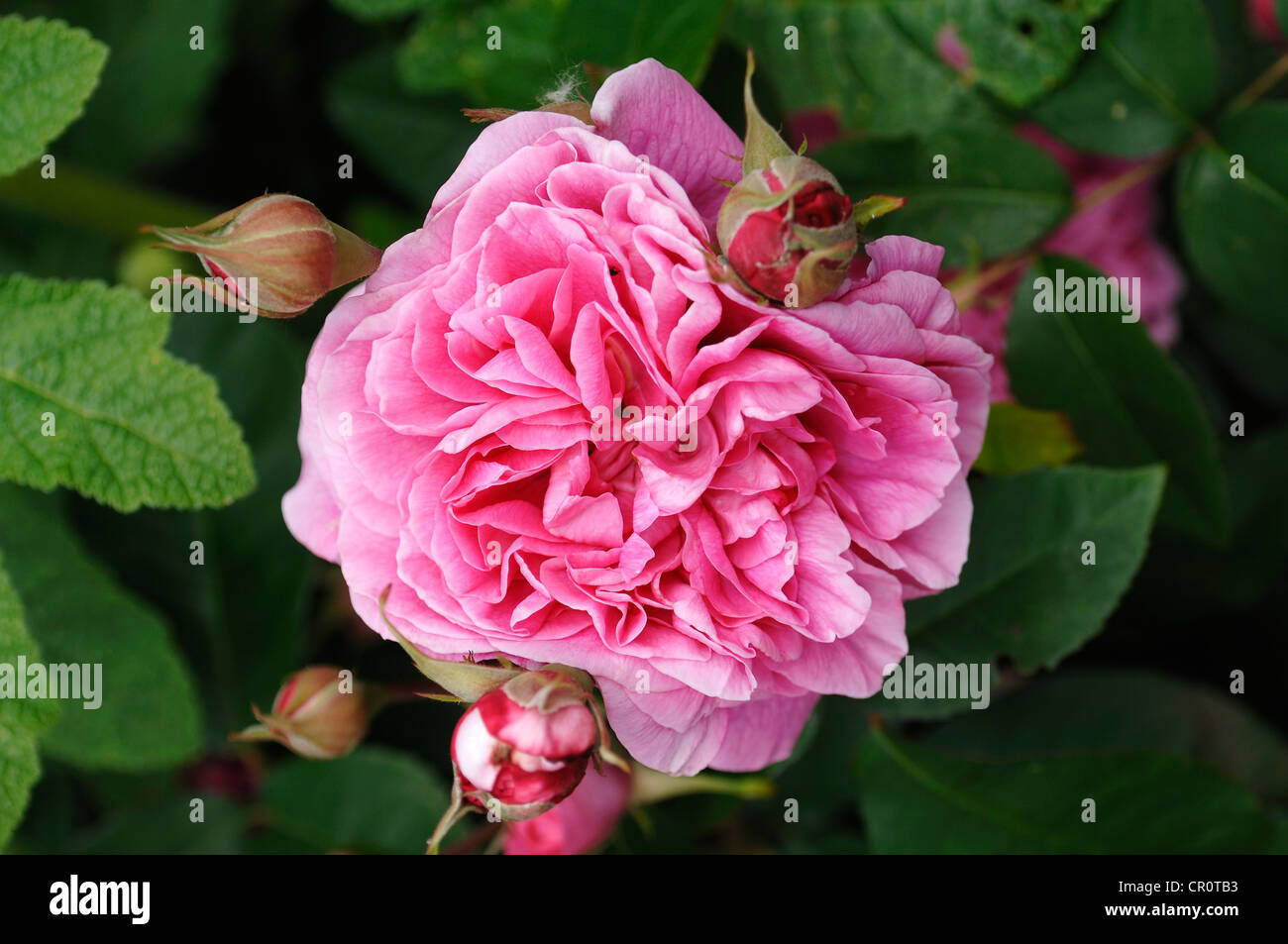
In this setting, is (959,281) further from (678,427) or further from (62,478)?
(62,478)

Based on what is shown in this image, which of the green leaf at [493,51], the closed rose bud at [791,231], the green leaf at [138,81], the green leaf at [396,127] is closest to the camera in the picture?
the closed rose bud at [791,231]

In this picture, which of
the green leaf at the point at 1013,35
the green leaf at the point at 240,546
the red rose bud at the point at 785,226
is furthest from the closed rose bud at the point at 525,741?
the green leaf at the point at 1013,35

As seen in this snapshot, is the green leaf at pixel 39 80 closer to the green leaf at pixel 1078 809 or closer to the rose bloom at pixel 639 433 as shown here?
the rose bloom at pixel 639 433

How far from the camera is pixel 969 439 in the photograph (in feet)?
2.81

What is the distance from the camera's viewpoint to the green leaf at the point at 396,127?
1635 mm

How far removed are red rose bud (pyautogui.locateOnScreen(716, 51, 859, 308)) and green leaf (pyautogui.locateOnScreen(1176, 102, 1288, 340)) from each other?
2.48 feet

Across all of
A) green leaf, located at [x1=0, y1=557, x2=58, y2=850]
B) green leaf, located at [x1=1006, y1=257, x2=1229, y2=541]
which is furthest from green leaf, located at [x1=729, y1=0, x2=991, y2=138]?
green leaf, located at [x1=0, y1=557, x2=58, y2=850]

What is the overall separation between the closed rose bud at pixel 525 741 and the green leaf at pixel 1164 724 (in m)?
0.79

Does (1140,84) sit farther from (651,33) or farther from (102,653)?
(102,653)

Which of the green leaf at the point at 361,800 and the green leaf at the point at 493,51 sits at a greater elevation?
the green leaf at the point at 493,51

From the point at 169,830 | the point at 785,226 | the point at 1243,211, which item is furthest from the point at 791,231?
the point at 169,830

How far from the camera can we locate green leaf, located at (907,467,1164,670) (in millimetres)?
1037
